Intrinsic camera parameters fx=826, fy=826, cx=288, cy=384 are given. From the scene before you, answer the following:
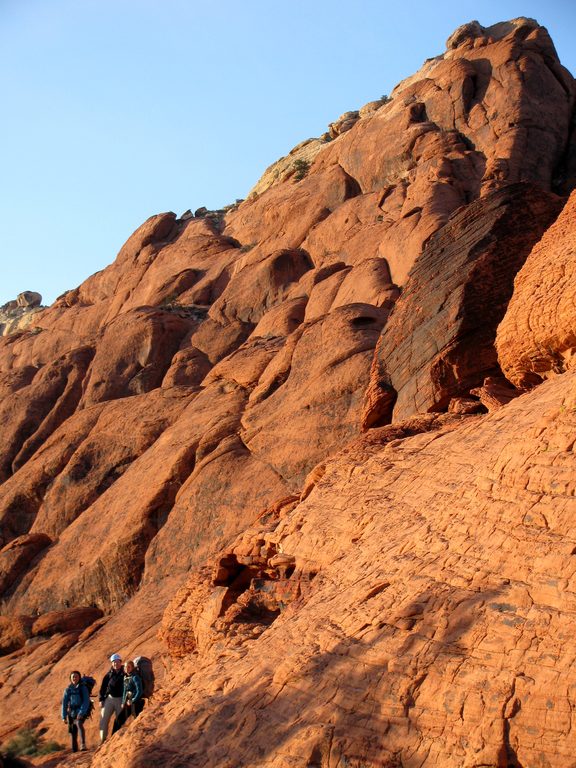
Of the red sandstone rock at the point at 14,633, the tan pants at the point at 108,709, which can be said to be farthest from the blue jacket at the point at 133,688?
the red sandstone rock at the point at 14,633

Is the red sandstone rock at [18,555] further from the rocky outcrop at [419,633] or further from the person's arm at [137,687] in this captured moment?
the rocky outcrop at [419,633]

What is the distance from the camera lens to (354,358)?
20.2 meters

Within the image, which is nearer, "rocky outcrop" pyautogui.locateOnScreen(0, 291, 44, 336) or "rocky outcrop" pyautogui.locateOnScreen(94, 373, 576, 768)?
"rocky outcrop" pyautogui.locateOnScreen(94, 373, 576, 768)

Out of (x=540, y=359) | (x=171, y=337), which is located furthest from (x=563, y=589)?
(x=171, y=337)

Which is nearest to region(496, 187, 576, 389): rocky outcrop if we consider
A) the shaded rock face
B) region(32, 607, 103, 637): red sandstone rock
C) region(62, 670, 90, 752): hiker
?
the shaded rock face

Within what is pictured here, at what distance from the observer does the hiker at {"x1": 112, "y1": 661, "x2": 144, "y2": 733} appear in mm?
10789

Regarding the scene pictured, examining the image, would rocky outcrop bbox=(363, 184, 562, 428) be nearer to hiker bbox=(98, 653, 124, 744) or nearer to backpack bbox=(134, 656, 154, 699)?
backpack bbox=(134, 656, 154, 699)

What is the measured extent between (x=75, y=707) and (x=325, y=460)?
526 centimetres

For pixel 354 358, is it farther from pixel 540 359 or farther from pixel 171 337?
pixel 171 337

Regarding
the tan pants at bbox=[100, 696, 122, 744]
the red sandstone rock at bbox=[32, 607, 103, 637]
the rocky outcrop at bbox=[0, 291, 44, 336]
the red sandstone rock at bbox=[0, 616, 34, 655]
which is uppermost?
the rocky outcrop at bbox=[0, 291, 44, 336]

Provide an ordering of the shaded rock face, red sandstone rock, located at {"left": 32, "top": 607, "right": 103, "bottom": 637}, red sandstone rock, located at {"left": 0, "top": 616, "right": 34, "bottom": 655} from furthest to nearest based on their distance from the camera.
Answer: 1. red sandstone rock, located at {"left": 0, "top": 616, "right": 34, "bottom": 655}
2. red sandstone rock, located at {"left": 32, "top": 607, "right": 103, "bottom": 637}
3. the shaded rock face

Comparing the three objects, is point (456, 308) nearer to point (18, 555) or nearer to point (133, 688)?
point (133, 688)

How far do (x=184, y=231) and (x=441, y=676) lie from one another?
39.0m

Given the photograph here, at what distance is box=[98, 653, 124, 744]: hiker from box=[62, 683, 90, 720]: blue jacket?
143 cm
